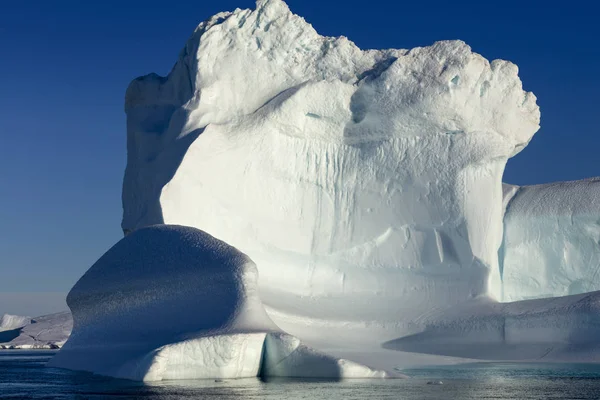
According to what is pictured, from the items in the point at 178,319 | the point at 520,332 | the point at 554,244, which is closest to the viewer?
the point at 178,319

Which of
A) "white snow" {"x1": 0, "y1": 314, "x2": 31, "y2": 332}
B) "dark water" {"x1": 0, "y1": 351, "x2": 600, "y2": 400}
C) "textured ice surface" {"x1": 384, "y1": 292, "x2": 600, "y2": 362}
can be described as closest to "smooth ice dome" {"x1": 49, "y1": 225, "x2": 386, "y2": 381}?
"dark water" {"x1": 0, "y1": 351, "x2": 600, "y2": 400}

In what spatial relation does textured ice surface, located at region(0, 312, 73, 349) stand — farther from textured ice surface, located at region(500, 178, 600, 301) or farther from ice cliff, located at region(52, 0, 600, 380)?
textured ice surface, located at region(500, 178, 600, 301)

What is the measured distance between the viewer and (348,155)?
75.4 ft

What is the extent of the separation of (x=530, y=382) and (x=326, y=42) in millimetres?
11010

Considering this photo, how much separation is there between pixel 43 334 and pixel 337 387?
25.9 meters

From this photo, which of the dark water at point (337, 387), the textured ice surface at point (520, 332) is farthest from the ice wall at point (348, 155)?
the dark water at point (337, 387)

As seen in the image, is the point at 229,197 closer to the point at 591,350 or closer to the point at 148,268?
the point at 148,268

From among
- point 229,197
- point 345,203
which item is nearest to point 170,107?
point 229,197

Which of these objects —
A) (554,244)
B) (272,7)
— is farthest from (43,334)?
(554,244)

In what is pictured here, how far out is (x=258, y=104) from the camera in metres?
22.1

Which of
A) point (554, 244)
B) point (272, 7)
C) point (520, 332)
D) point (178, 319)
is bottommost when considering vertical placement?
point (178, 319)

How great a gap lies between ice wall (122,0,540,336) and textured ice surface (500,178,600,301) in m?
0.98

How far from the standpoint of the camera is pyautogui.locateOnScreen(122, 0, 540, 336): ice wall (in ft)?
71.4

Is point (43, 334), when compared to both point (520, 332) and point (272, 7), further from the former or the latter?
point (520, 332)
